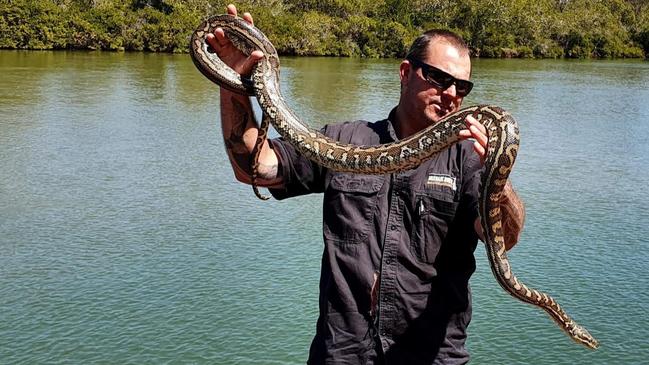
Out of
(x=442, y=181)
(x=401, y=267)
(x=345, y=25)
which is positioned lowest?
(x=401, y=267)

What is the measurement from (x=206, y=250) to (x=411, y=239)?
343 inches

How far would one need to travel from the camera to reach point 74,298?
10047 millimetres

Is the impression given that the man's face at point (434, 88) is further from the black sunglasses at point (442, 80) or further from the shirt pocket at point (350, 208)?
the shirt pocket at point (350, 208)

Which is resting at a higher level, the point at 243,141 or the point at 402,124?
the point at 402,124

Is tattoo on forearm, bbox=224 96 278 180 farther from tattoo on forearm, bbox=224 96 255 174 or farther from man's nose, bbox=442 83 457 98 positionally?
man's nose, bbox=442 83 457 98

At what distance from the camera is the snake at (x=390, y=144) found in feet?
11.6

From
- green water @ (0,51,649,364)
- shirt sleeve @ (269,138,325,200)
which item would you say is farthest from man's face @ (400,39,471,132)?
green water @ (0,51,649,364)

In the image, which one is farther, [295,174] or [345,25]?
[345,25]

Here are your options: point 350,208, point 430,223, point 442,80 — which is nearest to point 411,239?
point 430,223

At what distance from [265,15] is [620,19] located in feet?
158

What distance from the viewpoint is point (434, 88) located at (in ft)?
12.8

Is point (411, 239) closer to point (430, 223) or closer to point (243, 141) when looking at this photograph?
point (430, 223)

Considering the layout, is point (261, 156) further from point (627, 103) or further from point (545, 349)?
point (627, 103)

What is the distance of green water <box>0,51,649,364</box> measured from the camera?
9250mm
